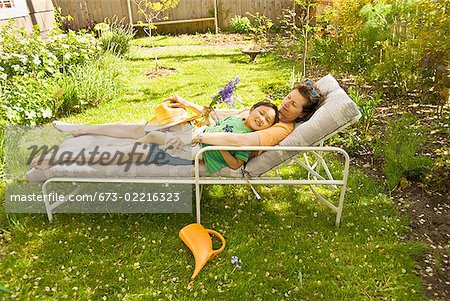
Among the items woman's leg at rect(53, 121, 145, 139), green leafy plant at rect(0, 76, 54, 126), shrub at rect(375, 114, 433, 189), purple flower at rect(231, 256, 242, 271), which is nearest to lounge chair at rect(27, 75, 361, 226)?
purple flower at rect(231, 256, 242, 271)

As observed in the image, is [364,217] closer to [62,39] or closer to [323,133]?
[323,133]

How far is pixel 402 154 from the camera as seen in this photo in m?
3.48

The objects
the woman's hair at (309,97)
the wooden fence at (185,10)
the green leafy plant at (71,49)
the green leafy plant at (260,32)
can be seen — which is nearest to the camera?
the woman's hair at (309,97)

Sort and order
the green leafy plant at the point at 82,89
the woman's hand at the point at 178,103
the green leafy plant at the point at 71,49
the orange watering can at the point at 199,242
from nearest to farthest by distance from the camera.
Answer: the orange watering can at the point at 199,242 → the woman's hand at the point at 178,103 → the green leafy plant at the point at 82,89 → the green leafy plant at the point at 71,49

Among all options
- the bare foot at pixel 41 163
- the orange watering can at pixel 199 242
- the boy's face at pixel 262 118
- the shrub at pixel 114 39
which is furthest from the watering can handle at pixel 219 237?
the shrub at pixel 114 39

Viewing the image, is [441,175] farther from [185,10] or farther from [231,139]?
[185,10]

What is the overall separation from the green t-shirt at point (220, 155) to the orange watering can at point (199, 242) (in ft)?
1.52

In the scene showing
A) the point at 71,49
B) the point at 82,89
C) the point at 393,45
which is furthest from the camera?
the point at 71,49

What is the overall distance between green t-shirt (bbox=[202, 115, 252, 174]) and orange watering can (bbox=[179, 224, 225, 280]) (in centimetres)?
46

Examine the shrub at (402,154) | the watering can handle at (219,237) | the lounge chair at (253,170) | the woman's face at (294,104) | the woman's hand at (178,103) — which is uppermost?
the woman's face at (294,104)

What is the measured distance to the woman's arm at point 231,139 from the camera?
2.76 m

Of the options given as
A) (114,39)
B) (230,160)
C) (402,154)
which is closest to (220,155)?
(230,160)

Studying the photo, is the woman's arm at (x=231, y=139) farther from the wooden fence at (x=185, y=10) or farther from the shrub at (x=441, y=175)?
the wooden fence at (x=185, y=10)

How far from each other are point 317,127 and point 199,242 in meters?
1.22
